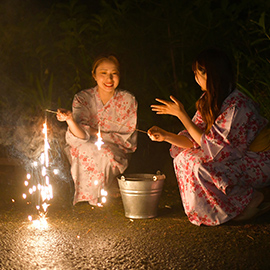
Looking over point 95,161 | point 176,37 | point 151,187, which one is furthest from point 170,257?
point 176,37

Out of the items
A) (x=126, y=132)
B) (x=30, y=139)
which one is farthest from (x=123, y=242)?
(x=30, y=139)

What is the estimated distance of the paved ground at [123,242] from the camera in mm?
3020

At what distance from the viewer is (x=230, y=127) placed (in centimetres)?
370

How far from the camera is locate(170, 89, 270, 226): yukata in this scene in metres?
3.74

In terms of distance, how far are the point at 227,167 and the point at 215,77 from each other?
0.80 m

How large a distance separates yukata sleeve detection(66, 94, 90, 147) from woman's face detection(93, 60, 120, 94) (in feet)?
0.95

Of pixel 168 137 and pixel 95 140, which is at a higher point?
pixel 168 137

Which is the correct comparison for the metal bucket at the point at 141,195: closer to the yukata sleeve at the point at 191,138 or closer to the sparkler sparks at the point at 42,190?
the yukata sleeve at the point at 191,138

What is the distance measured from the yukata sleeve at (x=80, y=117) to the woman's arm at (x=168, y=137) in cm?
95

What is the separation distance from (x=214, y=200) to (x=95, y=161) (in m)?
1.50

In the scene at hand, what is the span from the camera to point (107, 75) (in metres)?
4.84

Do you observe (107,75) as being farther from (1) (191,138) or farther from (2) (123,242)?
(2) (123,242)

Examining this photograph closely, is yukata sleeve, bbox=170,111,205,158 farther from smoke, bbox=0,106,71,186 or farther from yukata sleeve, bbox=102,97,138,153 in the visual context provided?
smoke, bbox=0,106,71,186

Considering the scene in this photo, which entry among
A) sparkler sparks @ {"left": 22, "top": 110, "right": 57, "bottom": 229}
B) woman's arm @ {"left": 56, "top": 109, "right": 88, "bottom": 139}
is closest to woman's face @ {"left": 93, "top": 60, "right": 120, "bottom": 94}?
woman's arm @ {"left": 56, "top": 109, "right": 88, "bottom": 139}
